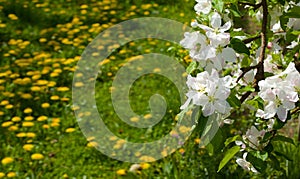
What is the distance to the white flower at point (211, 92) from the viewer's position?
1.30m

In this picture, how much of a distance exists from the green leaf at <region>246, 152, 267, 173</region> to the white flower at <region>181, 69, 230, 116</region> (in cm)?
22

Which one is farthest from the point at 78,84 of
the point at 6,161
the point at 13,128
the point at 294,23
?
the point at 294,23

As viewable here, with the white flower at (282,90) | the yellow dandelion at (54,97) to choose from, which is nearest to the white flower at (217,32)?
the white flower at (282,90)

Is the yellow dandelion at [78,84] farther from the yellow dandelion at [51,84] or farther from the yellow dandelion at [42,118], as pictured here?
the yellow dandelion at [42,118]

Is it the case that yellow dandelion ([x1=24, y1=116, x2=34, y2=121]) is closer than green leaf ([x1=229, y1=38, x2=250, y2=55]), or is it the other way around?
green leaf ([x1=229, y1=38, x2=250, y2=55])

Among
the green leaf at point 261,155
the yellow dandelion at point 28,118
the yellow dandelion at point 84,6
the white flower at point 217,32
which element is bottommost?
the yellow dandelion at point 28,118

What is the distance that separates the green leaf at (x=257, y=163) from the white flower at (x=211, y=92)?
0.22 meters

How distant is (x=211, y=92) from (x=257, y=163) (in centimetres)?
28

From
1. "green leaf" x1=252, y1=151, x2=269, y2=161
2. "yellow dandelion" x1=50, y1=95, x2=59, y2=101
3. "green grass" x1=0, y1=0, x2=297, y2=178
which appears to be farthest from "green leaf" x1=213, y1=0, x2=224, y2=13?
"yellow dandelion" x1=50, y1=95, x2=59, y2=101

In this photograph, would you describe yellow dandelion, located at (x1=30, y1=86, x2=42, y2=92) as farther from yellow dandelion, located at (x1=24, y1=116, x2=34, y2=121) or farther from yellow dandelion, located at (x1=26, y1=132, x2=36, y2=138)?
yellow dandelion, located at (x1=26, y1=132, x2=36, y2=138)

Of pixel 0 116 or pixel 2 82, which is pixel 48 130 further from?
pixel 2 82

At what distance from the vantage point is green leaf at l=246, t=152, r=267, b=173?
1.45 m

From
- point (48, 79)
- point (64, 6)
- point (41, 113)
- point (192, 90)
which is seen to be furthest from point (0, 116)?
point (192, 90)

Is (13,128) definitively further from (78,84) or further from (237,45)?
(237,45)
